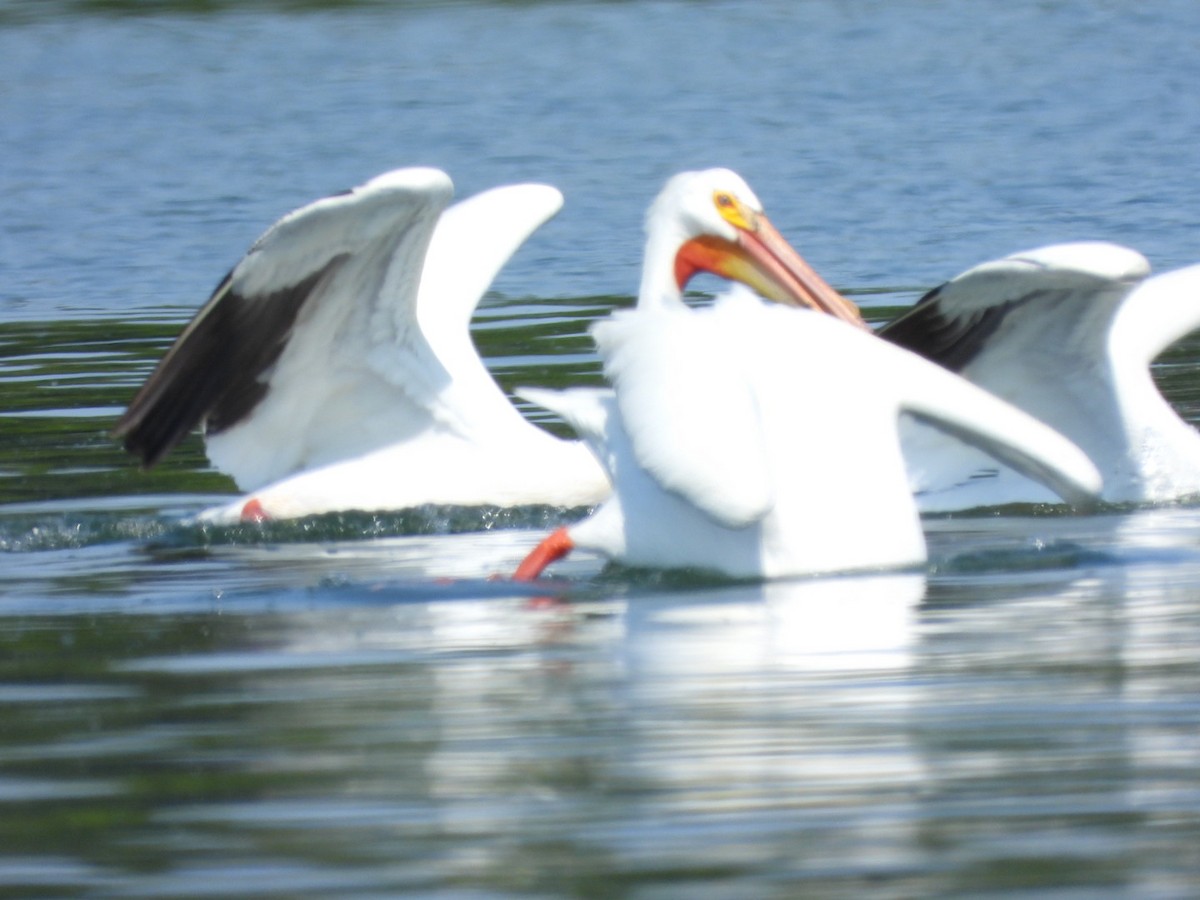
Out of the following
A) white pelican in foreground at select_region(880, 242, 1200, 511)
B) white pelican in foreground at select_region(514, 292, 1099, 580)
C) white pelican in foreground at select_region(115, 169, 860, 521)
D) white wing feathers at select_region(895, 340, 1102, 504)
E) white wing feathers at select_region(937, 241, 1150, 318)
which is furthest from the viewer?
white pelican in foreground at select_region(880, 242, 1200, 511)

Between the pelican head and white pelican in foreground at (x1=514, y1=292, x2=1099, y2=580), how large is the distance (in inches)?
74.5

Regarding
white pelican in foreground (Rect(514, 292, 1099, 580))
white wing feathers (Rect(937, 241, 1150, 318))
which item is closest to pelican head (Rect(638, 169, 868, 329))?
white wing feathers (Rect(937, 241, 1150, 318))

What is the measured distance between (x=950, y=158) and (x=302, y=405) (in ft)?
29.8

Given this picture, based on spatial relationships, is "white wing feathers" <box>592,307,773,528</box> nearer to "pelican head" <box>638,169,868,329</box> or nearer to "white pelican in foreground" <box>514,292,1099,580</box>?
"white pelican in foreground" <box>514,292,1099,580</box>

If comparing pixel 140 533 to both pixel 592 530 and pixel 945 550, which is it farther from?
pixel 945 550

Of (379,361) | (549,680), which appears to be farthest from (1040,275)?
(549,680)

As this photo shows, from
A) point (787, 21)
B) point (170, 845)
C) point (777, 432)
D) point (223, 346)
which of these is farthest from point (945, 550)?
point (787, 21)

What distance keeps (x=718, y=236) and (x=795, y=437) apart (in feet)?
7.54

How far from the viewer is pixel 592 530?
21.2 ft

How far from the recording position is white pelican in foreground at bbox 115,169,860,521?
759 cm

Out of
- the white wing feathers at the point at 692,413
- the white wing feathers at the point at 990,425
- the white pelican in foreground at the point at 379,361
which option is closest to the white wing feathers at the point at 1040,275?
the white pelican in foreground at the point at 379,361

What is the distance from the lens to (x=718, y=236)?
8.55m

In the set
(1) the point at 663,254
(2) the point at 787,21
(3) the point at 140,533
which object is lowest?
(2) the point at 787,21

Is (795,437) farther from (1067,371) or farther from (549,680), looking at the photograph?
(1067,371)
